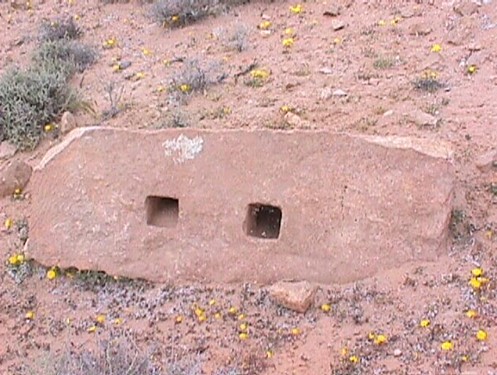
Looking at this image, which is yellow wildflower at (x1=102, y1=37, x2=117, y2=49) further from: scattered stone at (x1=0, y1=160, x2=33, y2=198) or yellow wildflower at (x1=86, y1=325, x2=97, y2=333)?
yellow wildflower at (x1=86, y1=325, x2=97, y2=333)

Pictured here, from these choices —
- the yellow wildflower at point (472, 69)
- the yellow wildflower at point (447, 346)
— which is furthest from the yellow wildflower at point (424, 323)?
the yellow wildflower at point (472, 69)

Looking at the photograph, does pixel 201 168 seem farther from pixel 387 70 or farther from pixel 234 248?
pixel 387 70

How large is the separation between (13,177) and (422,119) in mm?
2679

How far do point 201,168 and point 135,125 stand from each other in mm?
1287

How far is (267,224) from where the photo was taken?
4902 mm

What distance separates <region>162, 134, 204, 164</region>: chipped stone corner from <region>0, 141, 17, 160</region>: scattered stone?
65.0 inches

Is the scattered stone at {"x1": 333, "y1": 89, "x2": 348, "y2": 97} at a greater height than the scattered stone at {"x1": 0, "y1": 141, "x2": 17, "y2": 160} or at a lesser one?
greater

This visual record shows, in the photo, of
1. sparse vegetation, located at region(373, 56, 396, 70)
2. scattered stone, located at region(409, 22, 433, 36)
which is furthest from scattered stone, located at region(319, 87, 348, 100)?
scattered stone, located at region(409, 22, 433, 36)

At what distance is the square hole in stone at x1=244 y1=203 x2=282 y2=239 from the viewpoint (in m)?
4.78

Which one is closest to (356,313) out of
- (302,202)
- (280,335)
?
(280,335)

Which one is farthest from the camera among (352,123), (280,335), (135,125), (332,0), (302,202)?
(332,0)

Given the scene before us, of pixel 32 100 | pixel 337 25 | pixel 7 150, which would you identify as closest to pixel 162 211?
pixel 7 150

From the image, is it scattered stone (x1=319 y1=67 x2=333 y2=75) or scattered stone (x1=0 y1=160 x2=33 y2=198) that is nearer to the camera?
scattered stone (x1=0 y1=160 x2=33 y2=198)

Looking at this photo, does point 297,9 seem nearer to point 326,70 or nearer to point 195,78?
point 326,70
